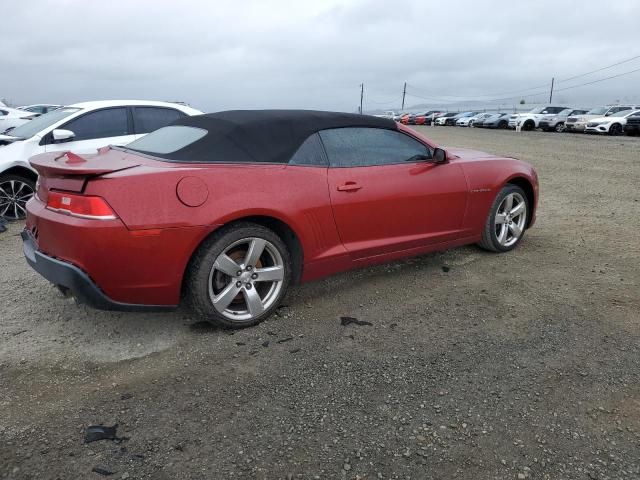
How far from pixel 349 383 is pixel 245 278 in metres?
0.99

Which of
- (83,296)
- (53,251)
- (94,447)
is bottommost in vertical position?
(94,447)

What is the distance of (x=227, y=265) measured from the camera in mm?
3123

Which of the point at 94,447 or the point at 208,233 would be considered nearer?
the point at 94,447

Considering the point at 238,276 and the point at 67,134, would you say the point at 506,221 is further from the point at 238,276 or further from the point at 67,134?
the point at 67,134

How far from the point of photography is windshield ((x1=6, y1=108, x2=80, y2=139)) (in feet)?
21.0

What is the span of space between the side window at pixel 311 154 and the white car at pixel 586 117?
27217 mm

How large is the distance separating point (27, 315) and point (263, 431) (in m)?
2.21

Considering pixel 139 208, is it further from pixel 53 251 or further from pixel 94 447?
pixel 94 447

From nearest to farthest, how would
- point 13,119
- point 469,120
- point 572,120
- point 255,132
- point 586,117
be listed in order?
point 255,132 < point 13,119 < point 586,117 < point 572,120 < point 469,120

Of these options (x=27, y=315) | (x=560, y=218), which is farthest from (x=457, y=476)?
(x=560, y=218)

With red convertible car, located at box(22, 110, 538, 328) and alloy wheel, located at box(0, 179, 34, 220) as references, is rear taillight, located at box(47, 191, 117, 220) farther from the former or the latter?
alloy wheel, located at box(0, 179, 34, 220)

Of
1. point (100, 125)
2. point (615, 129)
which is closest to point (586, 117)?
point (615, 129)

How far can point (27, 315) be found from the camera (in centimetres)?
353

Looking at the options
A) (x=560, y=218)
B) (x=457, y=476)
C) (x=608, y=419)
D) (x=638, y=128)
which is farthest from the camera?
(x=638, y=128)
